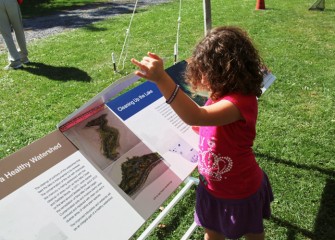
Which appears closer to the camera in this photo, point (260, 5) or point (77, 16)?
point (260, 5)

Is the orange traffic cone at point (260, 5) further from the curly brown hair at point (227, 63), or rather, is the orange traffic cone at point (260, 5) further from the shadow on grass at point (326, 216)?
the curly brown hair at point (227, 63)

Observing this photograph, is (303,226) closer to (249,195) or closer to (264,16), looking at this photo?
(249,195)

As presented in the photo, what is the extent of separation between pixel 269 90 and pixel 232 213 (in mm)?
3945

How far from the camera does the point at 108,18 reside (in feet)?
39.9

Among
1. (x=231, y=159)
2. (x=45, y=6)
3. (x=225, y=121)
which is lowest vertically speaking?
(x=45, y=6)

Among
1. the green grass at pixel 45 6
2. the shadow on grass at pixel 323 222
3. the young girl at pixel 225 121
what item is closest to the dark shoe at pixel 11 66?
the shadow on grass at pixel 323 222

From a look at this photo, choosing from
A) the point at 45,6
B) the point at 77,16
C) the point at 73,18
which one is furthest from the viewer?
the point at 45,6

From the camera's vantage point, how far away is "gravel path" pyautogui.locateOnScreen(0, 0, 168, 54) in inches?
434

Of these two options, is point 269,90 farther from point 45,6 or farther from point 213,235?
point 45,6

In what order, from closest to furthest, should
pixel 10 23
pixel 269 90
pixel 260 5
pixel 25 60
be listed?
pixel 269 90
pixel 10 23
pixel 25 60
pixel 260 5

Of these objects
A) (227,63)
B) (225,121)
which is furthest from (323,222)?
(227,63)

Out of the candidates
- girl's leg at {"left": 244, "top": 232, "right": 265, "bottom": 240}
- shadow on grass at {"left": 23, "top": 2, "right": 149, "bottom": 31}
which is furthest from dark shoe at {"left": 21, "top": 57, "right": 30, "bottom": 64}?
girl's leg at {"left": 244, "top": 232, "right": 265, "bottom": 240}

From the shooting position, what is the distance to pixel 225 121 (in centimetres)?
185

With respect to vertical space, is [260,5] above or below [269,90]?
below
